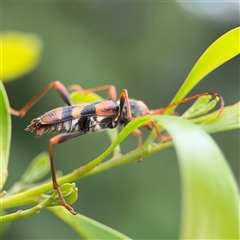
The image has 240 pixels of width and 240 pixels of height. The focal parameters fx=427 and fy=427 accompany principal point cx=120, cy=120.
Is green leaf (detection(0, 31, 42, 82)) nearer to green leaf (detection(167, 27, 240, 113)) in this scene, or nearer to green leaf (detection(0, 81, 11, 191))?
green leaf (detection(0, 81, 11, 191))

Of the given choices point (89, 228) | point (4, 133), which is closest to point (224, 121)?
point (89, 228)

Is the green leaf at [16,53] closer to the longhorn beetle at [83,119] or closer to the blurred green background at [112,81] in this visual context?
the longhorn beetle at [83,119]

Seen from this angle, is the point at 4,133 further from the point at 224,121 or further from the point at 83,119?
the point at 224,121

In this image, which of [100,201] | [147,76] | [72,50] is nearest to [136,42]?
[147,76]

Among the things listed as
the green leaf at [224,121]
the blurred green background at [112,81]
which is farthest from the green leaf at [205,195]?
the blurred green background at [112,81]

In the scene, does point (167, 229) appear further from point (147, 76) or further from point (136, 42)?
point (136, 42)

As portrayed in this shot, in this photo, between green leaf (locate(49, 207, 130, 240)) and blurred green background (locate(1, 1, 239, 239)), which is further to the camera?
blurred green background (locate(1, 1, 239, 239))

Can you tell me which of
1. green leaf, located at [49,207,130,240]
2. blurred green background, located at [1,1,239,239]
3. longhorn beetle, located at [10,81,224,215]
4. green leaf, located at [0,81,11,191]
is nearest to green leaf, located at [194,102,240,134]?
longhorn beetle, located at [10,81,224,215]
